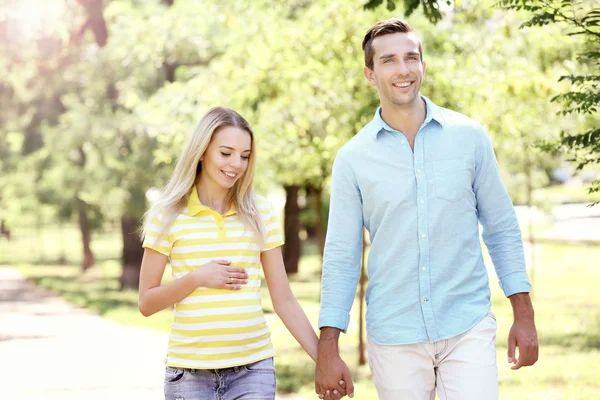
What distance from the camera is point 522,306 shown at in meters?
4.08

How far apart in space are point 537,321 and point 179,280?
12810 mm

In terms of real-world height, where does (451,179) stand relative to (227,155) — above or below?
below

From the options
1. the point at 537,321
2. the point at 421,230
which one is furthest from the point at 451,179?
the point at 537,321

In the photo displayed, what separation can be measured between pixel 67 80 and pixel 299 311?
23.3 meters

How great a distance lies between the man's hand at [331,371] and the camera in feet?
13.5

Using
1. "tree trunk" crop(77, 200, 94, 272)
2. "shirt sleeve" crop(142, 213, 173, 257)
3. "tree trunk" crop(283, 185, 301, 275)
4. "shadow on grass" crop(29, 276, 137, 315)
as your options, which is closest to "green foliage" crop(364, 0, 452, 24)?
"shirt sleeve" crop(142, 213, 173, 257)

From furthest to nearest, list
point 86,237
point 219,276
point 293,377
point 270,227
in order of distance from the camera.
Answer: point 86,237
point 293,377
point 270,227
point 219,276

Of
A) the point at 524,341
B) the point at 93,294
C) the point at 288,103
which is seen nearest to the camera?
the point at 524,341

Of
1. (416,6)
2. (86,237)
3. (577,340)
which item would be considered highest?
(86,237)

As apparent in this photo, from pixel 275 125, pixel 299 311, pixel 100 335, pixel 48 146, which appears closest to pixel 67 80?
pixel 48 146

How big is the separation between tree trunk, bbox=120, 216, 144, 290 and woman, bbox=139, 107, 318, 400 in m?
18.5

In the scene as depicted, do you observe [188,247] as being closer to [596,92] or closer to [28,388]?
[596,92]

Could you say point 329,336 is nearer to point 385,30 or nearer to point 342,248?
point 342,248

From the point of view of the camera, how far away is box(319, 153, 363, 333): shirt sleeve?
4.23m
